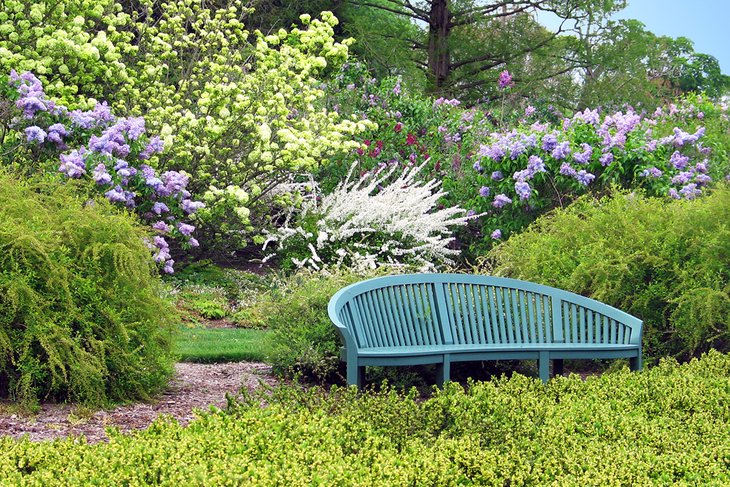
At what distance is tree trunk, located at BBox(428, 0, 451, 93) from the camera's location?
1914cm

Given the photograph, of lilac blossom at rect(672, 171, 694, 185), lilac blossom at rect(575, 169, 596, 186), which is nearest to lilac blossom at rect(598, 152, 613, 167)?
lilac blossom at rect(575, 169, 596, 186)

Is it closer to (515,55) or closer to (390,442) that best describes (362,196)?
(390,442)

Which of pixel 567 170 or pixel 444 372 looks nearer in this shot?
pixel 444 372

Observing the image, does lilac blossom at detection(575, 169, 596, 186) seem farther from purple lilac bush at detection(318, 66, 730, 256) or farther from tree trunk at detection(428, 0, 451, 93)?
tree trunk at detection(428, 0, 451, 93)

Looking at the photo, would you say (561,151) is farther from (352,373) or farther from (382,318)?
(352,373)

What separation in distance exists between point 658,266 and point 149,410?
3991 millimetres

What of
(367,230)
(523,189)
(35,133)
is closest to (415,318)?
(35,133)

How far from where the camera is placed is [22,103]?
8250 mm

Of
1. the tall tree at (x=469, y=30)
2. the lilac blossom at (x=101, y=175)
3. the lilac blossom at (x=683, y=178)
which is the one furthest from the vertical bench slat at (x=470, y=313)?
the tall tree at (x=469, y=30)

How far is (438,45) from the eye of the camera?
19.2 m

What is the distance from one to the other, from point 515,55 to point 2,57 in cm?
1247

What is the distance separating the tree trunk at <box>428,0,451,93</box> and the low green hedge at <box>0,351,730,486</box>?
14.8 metres

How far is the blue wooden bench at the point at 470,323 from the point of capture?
5816mm

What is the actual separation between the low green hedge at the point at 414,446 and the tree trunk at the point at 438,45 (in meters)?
14.8
